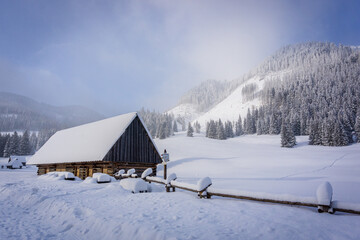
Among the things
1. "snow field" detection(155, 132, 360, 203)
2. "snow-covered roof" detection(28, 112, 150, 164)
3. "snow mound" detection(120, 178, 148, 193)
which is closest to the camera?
"snow mound" detection(120, 178, 148, 193)

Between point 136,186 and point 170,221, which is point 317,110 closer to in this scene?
point 136,186

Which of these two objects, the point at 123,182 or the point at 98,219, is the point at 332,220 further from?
the point at 123,182

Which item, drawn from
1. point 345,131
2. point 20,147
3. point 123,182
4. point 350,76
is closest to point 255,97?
point 350,76

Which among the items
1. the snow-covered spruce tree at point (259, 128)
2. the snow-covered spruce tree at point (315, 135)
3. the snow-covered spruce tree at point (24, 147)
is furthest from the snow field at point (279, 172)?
the snow-covered spruce tree at point (24, 147)

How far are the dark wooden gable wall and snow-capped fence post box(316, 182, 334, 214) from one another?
1798cm

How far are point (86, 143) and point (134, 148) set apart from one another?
6205 millimetres

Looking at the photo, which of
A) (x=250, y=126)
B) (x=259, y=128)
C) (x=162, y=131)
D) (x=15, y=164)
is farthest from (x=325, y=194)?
(x=250, y=126)

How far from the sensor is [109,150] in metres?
20.3

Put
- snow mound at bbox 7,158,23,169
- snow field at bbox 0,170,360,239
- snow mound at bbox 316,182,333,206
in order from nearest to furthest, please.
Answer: snow field at bbox 0,170,360,239
snow mound at bbox 316,182,333,206
snow mound at bbox 7,158,23,169

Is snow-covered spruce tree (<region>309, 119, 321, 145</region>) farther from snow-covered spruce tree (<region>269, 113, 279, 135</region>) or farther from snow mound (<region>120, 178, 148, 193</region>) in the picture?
snow mound (<region>120, 178, 148, 193</region>)

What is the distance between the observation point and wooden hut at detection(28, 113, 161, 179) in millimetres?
21016

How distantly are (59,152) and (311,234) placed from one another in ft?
95.4

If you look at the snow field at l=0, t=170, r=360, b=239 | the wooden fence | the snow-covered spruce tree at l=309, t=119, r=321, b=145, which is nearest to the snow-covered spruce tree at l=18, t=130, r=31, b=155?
the snow field at l=0, t=170, r=360, b=239

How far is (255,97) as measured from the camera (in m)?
164
